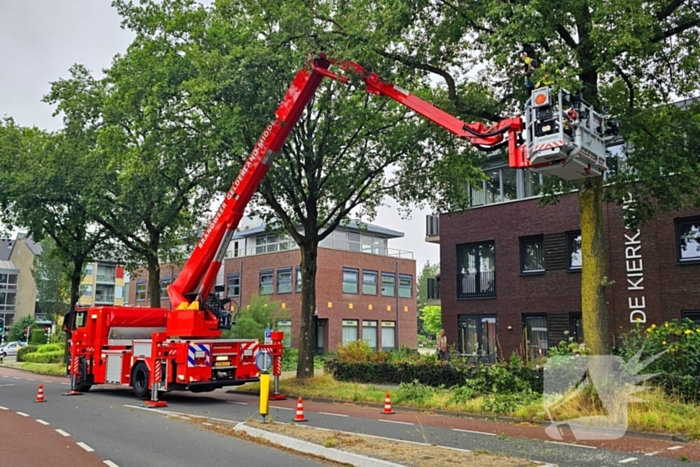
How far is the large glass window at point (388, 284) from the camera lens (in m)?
47.1

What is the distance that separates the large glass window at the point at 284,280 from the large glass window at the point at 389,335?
25.7 feet

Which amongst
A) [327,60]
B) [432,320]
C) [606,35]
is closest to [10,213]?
[327,60]

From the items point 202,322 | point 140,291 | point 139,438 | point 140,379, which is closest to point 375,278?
point 140,291

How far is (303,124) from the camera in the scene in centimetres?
2020

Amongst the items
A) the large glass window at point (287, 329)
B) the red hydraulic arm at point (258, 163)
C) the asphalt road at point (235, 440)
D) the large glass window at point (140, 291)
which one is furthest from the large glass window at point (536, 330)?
the large glass window at point (140, 291)

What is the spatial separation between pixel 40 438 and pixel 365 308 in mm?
34488

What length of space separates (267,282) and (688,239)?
29.4m

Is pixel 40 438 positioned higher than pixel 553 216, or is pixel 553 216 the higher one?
pixel 553 216

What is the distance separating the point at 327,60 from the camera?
15.8 meters

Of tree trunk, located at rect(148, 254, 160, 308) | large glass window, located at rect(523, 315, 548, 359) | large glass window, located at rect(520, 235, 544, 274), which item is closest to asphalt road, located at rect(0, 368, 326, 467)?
tree trunk, located at rect(148, 254, 160, 308)

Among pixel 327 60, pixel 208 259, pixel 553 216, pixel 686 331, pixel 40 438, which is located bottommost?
pixel 40 438

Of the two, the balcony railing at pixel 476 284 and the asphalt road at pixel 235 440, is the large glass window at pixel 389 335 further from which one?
the asphalt road at pixel 235 440

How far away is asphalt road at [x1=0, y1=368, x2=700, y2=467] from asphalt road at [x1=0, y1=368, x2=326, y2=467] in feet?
0.05

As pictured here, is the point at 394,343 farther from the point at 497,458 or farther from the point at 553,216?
the point at 497,458
